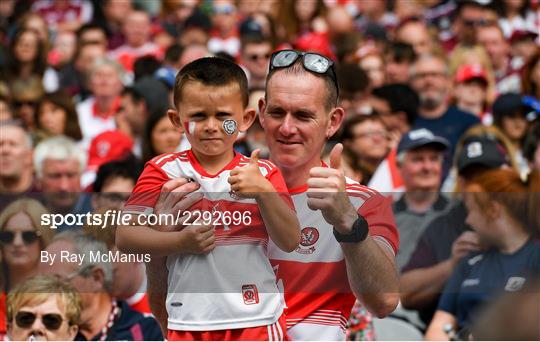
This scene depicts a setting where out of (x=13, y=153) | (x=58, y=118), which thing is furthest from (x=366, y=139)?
(x=58, y=118)

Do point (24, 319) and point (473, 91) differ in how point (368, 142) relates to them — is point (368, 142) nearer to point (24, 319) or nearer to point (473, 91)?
point (473, 91)

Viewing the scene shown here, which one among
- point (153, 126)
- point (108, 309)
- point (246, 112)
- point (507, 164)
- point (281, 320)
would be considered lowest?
point (281, 320)

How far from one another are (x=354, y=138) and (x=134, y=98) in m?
2.11

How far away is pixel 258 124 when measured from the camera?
837 cm

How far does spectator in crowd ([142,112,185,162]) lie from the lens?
801 centimetres

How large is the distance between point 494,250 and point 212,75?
6.94 ft

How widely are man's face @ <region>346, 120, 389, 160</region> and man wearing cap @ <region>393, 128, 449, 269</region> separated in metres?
0.91

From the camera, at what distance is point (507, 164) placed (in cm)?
730

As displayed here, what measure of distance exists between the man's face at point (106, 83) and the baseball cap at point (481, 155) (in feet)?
14.8

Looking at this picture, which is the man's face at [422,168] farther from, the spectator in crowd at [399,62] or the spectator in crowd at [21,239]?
the spectator in crowd at [399,62]

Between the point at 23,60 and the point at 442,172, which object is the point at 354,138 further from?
the point at 23,60

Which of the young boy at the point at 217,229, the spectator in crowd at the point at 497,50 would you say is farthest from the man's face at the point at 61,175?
the spectator in crowd at the point at 497,50

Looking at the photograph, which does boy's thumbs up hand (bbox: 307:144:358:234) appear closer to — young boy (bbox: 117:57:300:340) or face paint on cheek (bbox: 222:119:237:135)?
young boy (bbox: 117:57:300:340)

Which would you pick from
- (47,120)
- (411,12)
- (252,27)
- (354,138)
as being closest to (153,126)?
(354,138)
